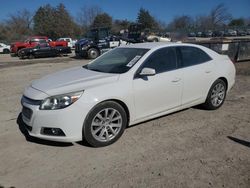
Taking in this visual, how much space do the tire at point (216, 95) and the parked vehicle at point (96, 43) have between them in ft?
47.6

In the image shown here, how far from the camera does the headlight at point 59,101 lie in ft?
12.0

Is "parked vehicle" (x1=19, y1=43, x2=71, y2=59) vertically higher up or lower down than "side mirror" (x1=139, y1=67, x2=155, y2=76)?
lower down

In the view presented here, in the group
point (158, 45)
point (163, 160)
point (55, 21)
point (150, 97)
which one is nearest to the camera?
point (163, 160)

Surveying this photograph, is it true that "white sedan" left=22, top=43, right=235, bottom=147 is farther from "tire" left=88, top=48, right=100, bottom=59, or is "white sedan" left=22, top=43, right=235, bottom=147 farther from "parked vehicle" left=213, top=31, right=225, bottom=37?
"parked vehicle" left=213, top=31, right=225, bottom=37

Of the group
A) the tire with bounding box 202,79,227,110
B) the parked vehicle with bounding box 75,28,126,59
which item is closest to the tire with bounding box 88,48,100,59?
the parked vehicle with bounding box 75,28,126,59

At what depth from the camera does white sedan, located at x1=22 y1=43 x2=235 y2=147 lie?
12.1 ft

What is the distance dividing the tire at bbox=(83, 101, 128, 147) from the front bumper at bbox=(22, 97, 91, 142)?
0.36 feet

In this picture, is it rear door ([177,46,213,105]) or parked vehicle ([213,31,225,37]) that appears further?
parked vehicle ([213,31,225,37])

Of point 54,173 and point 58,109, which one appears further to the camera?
point 58,109

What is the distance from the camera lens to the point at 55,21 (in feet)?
192

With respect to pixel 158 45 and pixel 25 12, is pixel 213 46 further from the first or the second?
pixel 25 12

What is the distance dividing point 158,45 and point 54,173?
286 cm

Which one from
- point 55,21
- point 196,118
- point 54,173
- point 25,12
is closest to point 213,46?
point 196,118

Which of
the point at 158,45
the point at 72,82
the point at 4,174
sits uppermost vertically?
the point at 158,45
